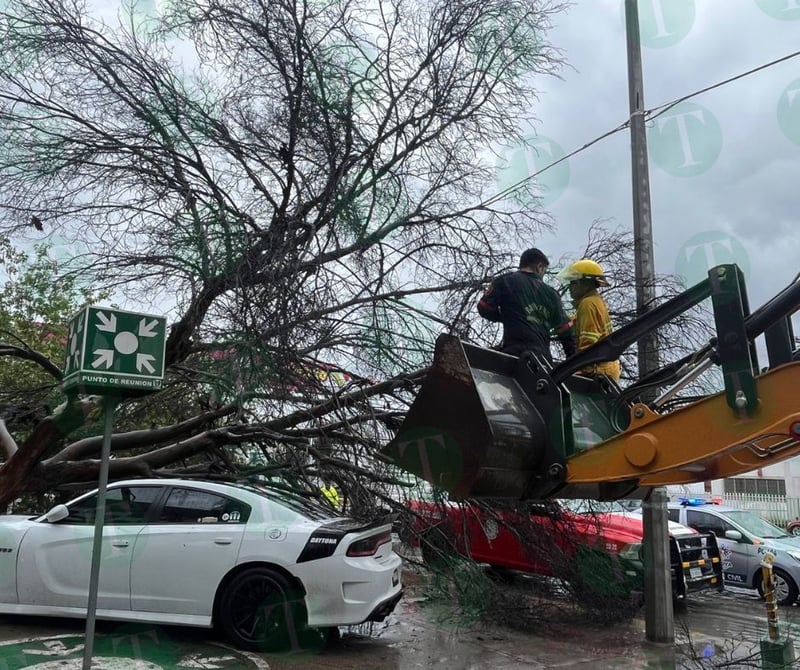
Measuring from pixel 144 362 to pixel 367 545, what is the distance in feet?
9.34

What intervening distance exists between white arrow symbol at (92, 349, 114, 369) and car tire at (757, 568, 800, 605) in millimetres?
10540

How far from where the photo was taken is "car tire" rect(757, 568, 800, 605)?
11.3 meters

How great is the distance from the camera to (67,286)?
8500mm

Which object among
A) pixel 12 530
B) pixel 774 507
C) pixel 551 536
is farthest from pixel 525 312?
pixel 774 507

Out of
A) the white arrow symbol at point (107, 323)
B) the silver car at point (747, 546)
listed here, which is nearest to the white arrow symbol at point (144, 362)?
the white arrow symbol at point (107, 323)

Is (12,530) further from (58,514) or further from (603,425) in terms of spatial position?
(603,425)

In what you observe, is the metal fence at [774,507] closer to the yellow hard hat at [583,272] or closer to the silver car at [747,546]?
the silver car at [747,546]

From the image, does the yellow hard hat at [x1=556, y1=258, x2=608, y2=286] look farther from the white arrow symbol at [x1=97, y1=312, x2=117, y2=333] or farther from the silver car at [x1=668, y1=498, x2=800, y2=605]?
the silver car at [x1=668, y1=498, x2=800, y2=605]

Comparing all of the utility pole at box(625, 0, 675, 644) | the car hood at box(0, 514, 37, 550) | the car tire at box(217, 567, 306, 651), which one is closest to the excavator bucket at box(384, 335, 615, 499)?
the car tire at box(217, 567, 306, 651)

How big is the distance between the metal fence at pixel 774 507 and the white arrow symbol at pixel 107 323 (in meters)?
22.0

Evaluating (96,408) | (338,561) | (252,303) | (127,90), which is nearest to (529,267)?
(252,303)

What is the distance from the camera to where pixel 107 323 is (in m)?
5.08

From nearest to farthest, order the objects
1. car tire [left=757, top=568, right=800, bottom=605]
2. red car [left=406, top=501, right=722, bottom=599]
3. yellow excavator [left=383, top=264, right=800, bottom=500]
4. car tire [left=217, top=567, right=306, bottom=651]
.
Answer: yellow excavator [left=383, top=264, right=800, bottom=500] → car tire [left=217, top=567, right=306, bottom=651] → red car [left=406, top=501, right=722, bottom=599] → car tire [left=757, top=568, right=800, bottom=605]

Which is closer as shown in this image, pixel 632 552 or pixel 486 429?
pixel 486 429
